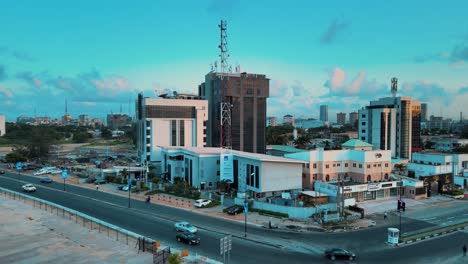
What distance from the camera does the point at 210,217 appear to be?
39688 millimetres

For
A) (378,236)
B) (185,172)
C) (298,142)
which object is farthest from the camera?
(298,142)

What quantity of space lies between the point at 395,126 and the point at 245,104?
3925cm

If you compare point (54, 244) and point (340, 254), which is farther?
point (54, 244)

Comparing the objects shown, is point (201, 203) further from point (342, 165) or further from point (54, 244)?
point (342, 165)

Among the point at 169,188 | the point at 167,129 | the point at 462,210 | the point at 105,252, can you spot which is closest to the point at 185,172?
the point at 169,188

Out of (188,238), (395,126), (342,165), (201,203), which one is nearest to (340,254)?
(188,238)

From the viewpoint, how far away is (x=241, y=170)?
51562mm

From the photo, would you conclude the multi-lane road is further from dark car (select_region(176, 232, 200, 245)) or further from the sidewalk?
the sidewalk

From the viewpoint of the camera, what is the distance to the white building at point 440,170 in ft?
182

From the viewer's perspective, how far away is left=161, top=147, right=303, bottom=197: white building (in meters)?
47.2

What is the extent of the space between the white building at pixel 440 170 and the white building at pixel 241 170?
2129 centimetres

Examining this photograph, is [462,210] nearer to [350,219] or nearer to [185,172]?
[350,219]

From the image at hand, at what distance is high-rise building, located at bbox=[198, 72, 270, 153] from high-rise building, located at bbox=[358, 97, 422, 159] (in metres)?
29.0

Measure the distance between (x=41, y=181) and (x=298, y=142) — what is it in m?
77.8
